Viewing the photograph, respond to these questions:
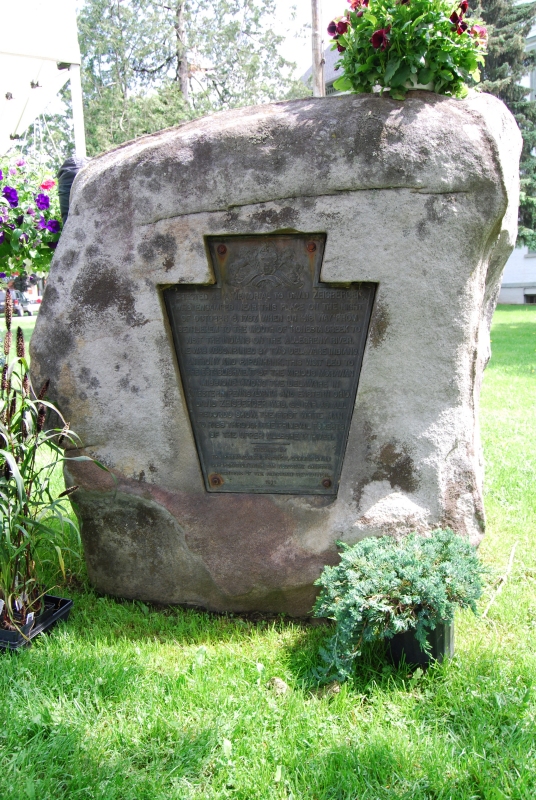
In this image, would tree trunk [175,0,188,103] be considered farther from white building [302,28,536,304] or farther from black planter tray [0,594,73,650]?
black planter tray [0,594,73,650]

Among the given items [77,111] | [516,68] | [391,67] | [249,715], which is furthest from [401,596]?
[516,68]

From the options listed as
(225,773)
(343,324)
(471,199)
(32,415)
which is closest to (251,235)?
(343,324)

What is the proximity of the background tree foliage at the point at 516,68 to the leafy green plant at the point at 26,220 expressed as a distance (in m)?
14.2

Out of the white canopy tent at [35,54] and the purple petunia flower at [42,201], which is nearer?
the purple petunia flower at [42,201]

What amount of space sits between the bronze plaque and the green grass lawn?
0.67 metres

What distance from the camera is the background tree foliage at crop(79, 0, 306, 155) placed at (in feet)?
72.5

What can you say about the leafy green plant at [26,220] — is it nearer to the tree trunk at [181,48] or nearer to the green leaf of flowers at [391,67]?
the green leaf of flowers at [391,67]

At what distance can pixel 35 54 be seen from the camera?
6.63m

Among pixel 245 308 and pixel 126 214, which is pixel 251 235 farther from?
pixel 126 214

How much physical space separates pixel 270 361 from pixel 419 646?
47.2 inches

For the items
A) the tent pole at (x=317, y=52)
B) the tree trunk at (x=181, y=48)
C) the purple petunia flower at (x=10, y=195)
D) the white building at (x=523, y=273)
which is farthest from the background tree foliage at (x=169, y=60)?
the purple petunia flower at (x=10, y=195)

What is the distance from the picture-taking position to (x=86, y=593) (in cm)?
294

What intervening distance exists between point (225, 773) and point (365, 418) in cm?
132

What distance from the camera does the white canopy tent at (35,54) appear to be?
6.46 meters
